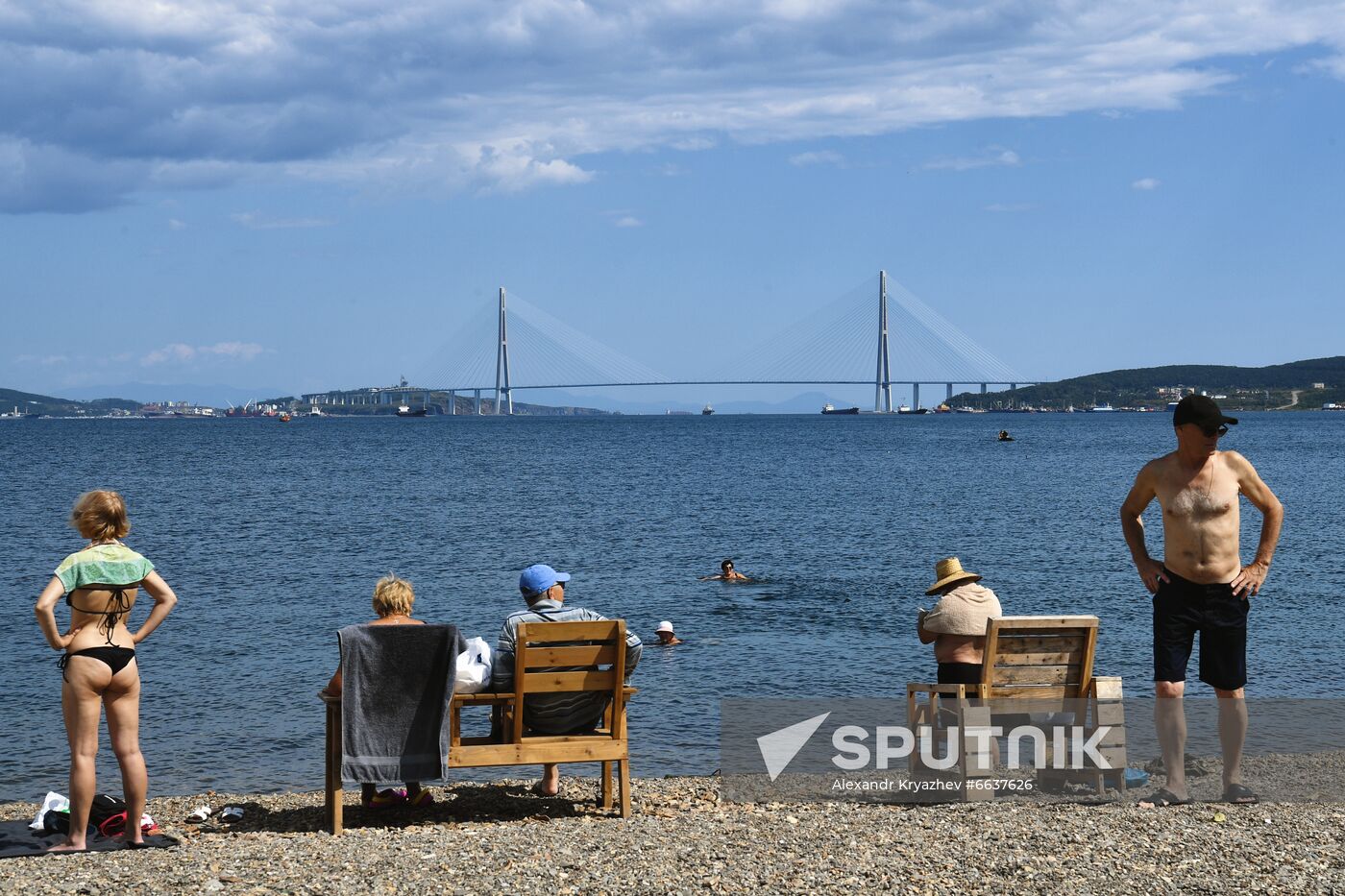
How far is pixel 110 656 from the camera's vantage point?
5371mm

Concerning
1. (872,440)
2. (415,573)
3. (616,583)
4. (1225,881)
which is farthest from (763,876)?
(872,440)

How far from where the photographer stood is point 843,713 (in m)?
10.5

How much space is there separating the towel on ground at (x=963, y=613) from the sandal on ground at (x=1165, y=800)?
117cm

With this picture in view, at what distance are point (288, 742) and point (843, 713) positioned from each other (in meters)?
4.01

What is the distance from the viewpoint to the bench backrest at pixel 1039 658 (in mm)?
6328

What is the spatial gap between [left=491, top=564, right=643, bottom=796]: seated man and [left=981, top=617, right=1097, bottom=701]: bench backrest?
162 centimetres

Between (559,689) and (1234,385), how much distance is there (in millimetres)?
178176

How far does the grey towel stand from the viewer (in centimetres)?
577

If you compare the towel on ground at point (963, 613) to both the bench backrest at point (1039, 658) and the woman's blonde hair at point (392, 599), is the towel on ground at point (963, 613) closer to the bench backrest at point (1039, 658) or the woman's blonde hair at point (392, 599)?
the bench backrest at point (1039, 658)

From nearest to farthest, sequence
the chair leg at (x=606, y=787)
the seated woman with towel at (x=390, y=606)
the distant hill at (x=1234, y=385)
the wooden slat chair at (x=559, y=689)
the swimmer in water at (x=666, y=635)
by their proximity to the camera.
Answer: the seated woman with towel at (x=390, y=606) → the wooden slat chair at (x=559, y=689) → the chair leg at (x=606, y=787) → the swimmer in water at (x=666, y=635) → the distant hill at (x=1234, y=385)

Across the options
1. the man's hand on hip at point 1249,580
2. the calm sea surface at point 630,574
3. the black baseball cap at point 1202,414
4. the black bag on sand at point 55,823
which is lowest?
the calm sea surface at point 630,574

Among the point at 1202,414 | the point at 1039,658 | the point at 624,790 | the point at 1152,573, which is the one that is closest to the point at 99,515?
the point at 624,790

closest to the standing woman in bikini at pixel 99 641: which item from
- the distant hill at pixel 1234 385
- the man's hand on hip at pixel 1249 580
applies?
the man's hand on hip at pixel 1249 580

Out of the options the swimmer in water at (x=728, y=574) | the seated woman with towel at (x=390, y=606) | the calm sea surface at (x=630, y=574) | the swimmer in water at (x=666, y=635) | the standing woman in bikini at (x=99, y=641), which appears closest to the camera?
the standing woman in bikini at (x=99, y=641)
